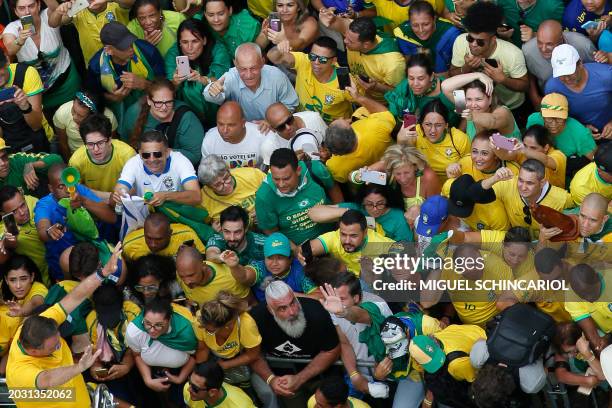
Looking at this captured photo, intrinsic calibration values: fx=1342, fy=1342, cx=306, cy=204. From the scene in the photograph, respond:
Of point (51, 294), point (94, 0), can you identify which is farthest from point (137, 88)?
point (51, 294)

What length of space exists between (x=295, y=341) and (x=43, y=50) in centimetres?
357

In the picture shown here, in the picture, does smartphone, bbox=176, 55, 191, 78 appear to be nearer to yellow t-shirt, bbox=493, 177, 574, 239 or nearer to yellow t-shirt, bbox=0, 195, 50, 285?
yellow t-shirt, bbox=0, 195, 50, 285

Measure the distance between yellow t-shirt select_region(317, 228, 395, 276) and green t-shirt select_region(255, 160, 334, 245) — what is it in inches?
13.1

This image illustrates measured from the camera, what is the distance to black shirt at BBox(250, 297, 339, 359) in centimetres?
923

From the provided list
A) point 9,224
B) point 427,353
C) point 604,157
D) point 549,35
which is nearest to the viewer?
point 427,353

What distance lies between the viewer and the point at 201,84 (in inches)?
428

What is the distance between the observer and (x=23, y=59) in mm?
11156

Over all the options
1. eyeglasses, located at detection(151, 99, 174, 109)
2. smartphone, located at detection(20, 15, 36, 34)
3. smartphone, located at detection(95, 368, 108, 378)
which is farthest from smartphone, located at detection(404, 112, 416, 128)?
smartphone, located at detection(20, 15, 36, 34)

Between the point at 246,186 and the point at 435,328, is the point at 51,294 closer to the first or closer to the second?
the point at 246,186

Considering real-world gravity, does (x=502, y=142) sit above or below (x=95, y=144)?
above

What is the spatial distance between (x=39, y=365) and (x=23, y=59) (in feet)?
10.7

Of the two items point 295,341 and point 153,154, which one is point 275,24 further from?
point 295,341

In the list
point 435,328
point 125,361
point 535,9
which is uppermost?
point 535,9

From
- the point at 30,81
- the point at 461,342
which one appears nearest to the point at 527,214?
the point at 461,342
